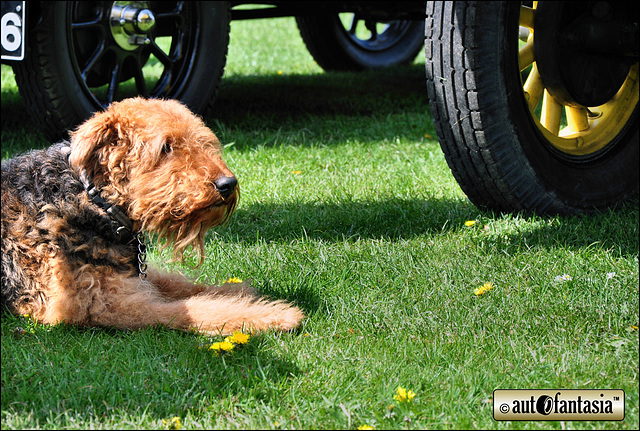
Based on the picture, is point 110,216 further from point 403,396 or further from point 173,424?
point 403,396

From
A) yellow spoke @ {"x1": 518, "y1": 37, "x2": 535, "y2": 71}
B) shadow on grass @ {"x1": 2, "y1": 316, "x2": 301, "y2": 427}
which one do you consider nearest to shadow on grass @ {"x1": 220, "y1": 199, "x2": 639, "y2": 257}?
yellow spoke @ {"x1": 518, "y1": 37, "x2": 535, "y2": 71}

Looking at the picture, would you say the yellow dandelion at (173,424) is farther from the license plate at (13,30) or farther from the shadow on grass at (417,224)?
the license plate at (13,30)

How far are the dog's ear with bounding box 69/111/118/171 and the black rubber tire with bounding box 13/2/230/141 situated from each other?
188 cm

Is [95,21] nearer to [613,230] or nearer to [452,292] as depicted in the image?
[452,292]

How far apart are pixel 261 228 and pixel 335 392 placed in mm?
1823

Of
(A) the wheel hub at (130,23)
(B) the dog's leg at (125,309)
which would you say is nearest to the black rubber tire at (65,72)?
(A) the wheel hub at (130,23)

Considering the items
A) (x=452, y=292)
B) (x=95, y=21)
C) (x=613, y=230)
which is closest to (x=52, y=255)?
(x=452, y=292)

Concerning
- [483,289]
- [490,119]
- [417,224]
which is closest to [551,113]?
[490,119]

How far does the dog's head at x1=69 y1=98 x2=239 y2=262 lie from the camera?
3094 millimetres

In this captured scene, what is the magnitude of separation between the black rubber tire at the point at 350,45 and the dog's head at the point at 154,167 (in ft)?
20.3

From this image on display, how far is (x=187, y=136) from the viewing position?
10.4ft

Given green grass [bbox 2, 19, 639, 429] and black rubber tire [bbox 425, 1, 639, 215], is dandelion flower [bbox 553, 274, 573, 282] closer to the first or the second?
green grass [bbox 2, 19, 639, 429]

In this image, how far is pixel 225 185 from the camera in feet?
10.1

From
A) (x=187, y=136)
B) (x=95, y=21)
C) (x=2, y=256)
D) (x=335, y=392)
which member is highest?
(x=95, y=21)
